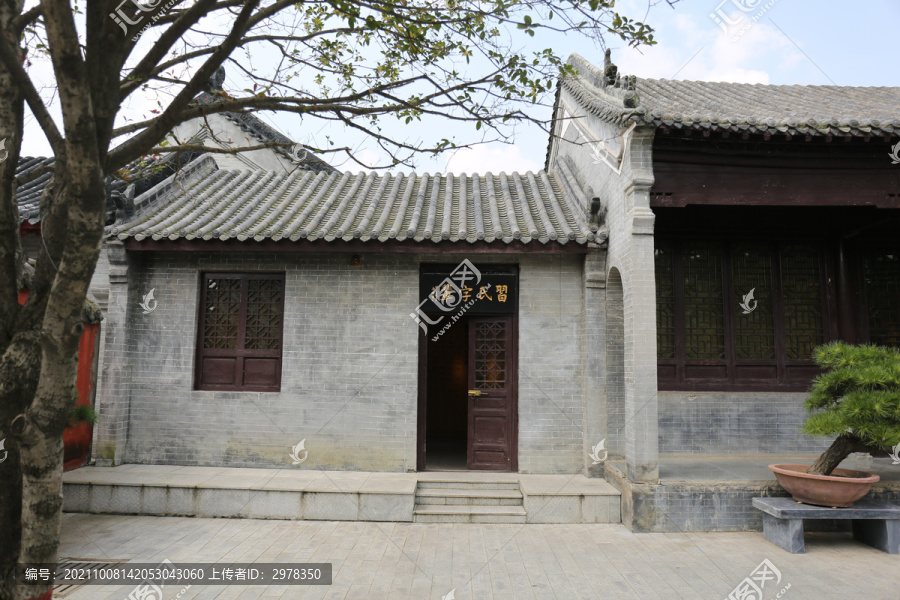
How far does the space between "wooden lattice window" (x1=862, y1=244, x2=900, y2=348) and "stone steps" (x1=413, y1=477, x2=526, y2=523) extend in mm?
5759

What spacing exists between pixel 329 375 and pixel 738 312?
18.9ft

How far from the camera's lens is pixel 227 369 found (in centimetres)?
732

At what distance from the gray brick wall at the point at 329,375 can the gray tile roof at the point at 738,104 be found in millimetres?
2111

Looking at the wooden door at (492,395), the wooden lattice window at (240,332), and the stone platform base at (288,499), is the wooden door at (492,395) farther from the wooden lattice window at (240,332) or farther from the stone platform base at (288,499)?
the wooden lattice window at (240,332)

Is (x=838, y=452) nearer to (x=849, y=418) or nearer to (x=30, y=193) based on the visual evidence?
(x=849, y=418)

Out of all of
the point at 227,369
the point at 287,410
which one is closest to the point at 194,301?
the point at 227,369

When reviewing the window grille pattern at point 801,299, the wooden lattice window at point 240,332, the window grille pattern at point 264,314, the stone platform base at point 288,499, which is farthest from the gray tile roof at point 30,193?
the window grille pattern at point 801,299

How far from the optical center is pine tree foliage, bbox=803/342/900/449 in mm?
5039

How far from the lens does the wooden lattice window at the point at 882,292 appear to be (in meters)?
7.86

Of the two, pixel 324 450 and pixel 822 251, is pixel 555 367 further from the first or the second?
pixel 822 251

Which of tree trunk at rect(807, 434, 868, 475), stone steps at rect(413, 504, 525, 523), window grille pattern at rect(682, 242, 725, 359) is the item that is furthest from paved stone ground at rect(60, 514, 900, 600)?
window grille pattern at rect(682, 242, 725, 359)

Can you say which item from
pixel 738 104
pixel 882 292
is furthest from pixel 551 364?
pixel 882 292

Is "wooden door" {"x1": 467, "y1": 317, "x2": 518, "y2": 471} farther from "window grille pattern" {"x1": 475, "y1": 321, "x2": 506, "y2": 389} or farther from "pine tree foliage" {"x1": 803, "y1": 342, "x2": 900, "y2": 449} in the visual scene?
"pine tree foliage" {"x1": 803, "y1": 342, "x2": 900, "y2": 449}

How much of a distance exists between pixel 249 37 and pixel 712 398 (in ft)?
23.2
